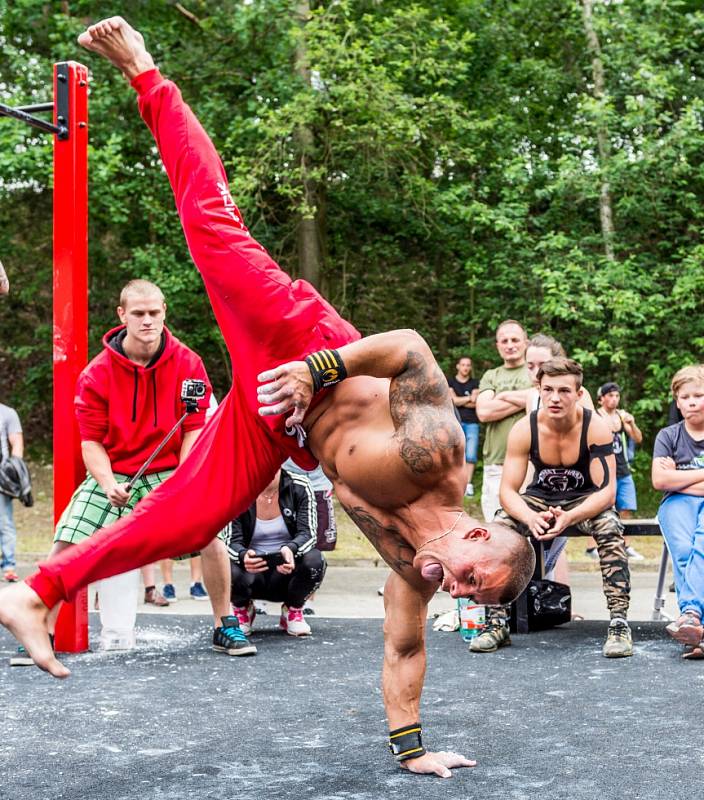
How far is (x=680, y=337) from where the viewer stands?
12.0 metres

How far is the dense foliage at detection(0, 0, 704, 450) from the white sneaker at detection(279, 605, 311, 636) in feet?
21.2

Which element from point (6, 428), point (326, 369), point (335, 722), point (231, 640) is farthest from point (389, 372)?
point (6, 428)

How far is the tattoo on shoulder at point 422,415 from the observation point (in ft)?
9.57

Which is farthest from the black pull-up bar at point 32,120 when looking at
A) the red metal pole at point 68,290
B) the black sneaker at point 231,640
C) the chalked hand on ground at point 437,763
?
the chalked hand on ground at point 437,763

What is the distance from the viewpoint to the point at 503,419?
6859 mm

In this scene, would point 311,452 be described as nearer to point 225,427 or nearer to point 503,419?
point 225,427

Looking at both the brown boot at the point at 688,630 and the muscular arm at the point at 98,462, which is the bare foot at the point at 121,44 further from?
the brown boot at the point at 688,630

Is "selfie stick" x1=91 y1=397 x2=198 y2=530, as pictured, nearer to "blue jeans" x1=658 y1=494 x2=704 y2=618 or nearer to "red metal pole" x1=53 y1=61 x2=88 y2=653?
"red metal pole" x1=53 y1=61 x2=88 y2=653

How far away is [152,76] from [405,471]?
184cm

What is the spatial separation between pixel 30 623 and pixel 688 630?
3175mm

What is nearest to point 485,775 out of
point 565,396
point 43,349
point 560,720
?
point 560,720

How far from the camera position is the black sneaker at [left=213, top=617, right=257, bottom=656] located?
515cm

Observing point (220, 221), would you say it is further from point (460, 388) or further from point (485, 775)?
point (460, 388)

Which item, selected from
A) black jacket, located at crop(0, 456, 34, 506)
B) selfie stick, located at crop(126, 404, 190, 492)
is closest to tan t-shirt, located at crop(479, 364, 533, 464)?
selfie stick, located at crop(126, 404, 190, 492)
